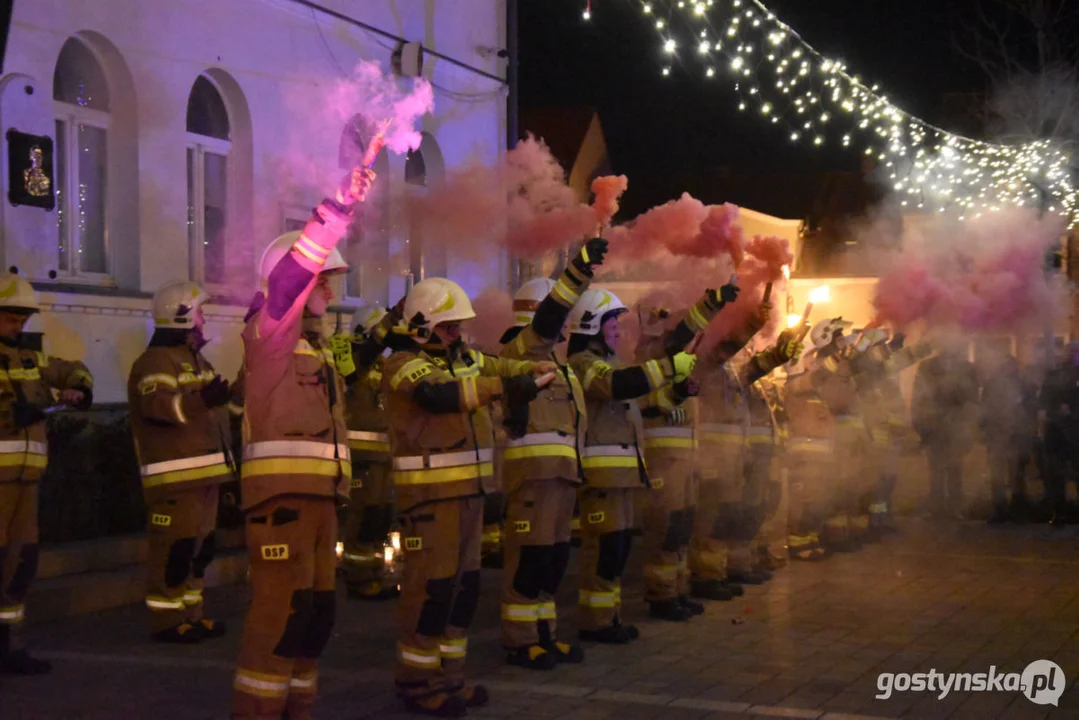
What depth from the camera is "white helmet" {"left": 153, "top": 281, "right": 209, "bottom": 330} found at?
844cm

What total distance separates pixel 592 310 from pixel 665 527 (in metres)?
1.75

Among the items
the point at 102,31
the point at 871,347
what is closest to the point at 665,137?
the point at 871,347

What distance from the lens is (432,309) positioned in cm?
688

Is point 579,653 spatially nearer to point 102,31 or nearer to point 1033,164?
point 102,31

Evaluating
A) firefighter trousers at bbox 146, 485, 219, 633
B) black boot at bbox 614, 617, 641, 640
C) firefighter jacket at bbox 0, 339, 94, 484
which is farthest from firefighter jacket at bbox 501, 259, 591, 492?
firefighter jacket at bbox 0, 339, 94, 484

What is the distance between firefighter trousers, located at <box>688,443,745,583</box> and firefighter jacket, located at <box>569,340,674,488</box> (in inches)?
74.6

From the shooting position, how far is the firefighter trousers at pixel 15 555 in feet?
24.3

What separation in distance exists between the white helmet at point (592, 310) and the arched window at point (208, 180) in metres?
5.06

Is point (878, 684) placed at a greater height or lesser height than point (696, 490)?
lesser

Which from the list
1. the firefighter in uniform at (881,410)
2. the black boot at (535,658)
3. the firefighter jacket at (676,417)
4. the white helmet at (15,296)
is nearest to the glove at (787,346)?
the firefighter jacket at (676,417)

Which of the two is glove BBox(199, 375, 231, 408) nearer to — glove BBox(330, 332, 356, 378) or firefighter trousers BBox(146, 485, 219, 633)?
firefighter trousers BBox(146, 485, 219, 633)

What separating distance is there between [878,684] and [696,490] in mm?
2732

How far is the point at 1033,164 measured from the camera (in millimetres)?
19406

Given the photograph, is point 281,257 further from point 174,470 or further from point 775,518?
point 775,518
